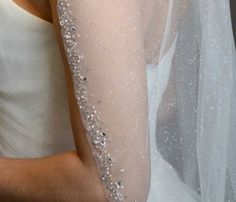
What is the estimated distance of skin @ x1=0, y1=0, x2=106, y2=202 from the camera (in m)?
0.55

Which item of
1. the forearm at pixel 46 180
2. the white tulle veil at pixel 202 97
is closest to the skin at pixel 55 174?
the forearm at pixel 46 180

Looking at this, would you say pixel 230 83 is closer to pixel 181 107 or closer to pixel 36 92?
pixel 181 107

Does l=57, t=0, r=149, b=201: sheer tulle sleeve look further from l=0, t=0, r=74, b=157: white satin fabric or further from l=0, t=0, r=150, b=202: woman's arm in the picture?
l=0, t=0, r=74, b=157: white satin fabric

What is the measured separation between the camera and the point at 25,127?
2.28ft

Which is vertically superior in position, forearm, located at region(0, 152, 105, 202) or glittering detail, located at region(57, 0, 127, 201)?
glittering detail, located at region(57, 0, 127, 201)

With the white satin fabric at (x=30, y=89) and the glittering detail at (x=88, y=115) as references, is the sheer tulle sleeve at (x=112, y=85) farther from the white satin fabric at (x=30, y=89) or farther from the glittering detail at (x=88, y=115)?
the white satin fabric at (x=30, y=89)

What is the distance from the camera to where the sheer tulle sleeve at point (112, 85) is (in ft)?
1.69

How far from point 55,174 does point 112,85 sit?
0.43 feet

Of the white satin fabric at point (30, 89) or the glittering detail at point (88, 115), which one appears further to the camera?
the white satin fabric at point (30, 89)

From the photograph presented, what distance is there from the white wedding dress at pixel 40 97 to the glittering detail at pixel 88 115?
8cm

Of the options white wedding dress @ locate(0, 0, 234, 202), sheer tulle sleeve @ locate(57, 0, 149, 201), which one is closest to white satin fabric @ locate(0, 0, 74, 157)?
white wedding dress @ locate(0, 0, 234, 202)

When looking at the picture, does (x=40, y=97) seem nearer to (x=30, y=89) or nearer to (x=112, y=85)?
(x=30, y=89)

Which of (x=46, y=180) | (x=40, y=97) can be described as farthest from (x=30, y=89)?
(x=46, y=180)

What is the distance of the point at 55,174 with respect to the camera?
0.57 metres
